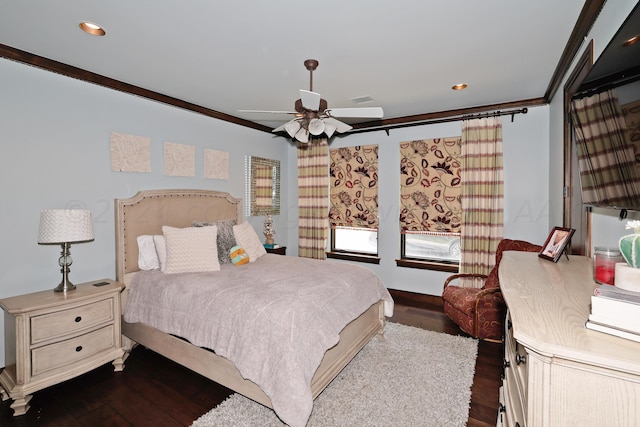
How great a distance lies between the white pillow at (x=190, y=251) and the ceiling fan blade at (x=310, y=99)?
1.79m

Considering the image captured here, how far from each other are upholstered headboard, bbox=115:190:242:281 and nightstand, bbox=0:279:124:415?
0.54 metres

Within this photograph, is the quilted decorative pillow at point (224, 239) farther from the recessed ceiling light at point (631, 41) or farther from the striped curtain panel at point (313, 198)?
the recessed ceiling light at point (631, 41)

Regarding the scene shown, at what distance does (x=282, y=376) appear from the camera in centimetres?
186

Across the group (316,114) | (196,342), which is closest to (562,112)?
(316,114)

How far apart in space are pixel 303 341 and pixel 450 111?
12.0 ft

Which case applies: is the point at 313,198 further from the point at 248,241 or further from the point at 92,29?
the point at 92,29

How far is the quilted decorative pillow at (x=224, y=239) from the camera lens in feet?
11.4

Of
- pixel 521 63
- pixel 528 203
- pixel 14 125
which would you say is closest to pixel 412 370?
pixel 528 203

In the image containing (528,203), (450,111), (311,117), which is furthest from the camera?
(450,111)

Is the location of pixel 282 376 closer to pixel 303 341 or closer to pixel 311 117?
pixel 303 341

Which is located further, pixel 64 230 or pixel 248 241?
pixel 248 241

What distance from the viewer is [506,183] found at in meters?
4.00

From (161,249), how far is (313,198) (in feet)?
8.97

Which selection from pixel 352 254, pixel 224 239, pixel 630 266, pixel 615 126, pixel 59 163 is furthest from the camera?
pixel 352 254
